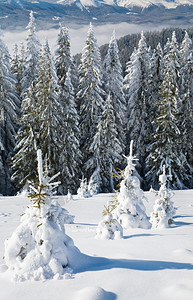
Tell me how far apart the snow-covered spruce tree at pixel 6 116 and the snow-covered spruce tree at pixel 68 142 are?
4.20m

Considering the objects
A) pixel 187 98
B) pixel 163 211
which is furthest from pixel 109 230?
pixel 187 98

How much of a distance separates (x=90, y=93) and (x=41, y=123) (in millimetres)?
6095

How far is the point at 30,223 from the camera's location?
5180 mm

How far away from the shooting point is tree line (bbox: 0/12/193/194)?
23547 millimetres

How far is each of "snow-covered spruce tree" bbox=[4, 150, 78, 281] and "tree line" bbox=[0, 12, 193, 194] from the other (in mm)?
16389

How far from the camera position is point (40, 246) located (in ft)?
16.5

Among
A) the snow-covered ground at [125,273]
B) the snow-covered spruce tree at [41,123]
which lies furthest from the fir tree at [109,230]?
the snow-covered spruce tree at [41,123]

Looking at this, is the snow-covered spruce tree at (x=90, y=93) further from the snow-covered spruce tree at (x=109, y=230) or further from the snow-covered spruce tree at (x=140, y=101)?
the snow-covered spruce tree at (x=109, y=230)

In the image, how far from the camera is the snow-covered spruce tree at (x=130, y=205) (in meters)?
9.80

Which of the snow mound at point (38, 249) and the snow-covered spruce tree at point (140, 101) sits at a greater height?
the snow-covered spruce tree at point (140, 101)

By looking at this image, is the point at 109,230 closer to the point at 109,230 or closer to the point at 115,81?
the point at 109,230

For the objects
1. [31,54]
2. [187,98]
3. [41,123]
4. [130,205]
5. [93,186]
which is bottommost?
[130,205]

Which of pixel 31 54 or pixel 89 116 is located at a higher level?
pixel 31 54

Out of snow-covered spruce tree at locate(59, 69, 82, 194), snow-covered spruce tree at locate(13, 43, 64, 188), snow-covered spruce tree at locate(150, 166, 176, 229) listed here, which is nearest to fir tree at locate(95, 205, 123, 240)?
snow-covered spruce tree at locate(150, 166, 176, 229)
